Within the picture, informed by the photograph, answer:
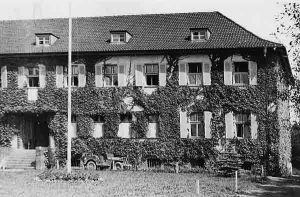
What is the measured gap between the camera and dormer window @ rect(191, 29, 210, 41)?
90.8 feet

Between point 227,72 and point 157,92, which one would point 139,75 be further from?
point 227,72

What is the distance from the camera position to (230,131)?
26672 millimetres

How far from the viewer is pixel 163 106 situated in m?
27.4

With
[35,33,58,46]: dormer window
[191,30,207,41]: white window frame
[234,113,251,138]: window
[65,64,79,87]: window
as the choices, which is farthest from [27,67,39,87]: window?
[234,113,251,138]: window

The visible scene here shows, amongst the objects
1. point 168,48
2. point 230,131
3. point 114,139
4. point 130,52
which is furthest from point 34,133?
point 230,131

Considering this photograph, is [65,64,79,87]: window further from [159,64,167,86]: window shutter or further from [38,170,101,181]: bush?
[38,170,101,181]: bush

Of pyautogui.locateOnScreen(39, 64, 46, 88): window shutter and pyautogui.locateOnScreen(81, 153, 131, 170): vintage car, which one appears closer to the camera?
pyautogui.locateOnScreen(81, 153, 131, 170): vintage car

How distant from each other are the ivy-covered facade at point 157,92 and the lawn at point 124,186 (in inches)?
145

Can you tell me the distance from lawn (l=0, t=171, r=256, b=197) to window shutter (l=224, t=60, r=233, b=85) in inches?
238

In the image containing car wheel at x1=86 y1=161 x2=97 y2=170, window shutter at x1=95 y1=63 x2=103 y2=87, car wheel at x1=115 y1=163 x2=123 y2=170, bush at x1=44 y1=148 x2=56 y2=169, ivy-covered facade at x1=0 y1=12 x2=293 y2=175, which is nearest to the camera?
ivy-covered facade at x1=0 y1=12 x2=293 y2=175

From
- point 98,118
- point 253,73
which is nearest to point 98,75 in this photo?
point 98,118

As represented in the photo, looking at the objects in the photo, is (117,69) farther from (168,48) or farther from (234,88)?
(234,88)

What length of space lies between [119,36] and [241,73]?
808 centimetres

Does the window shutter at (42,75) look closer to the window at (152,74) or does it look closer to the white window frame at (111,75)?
the white window frame at (111,75)
